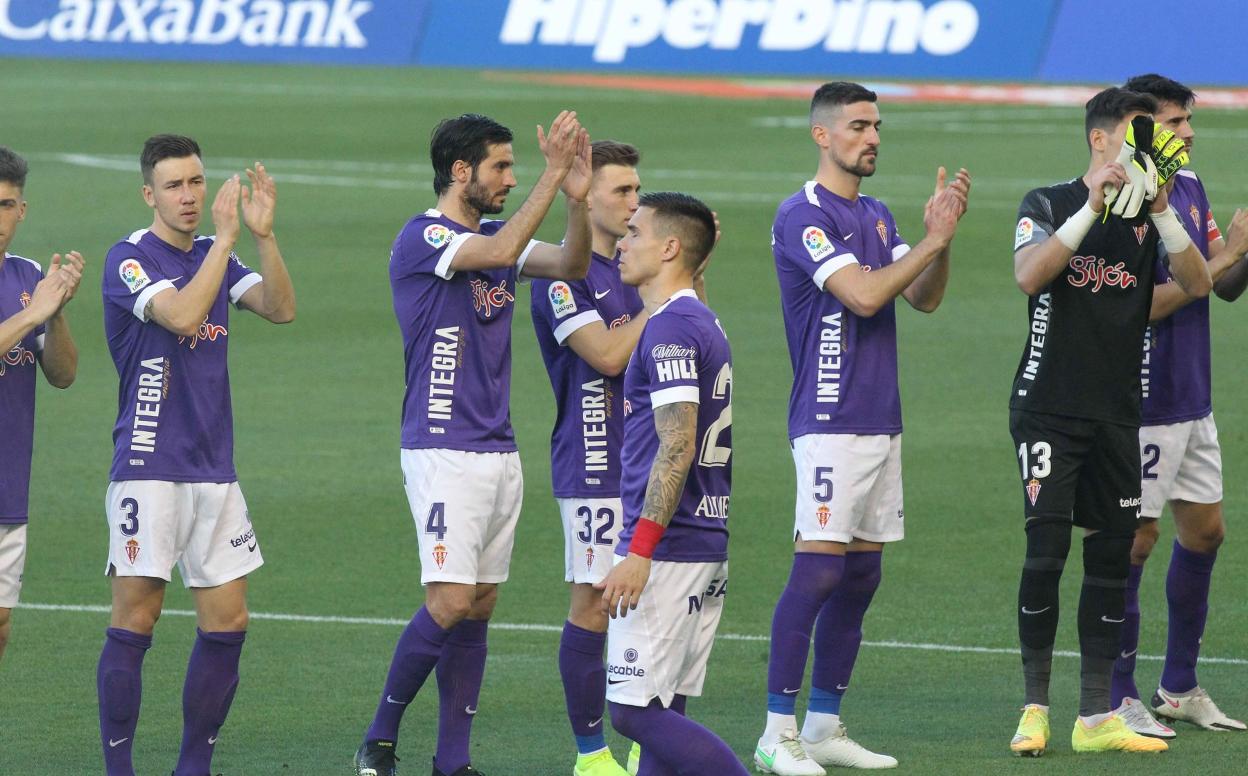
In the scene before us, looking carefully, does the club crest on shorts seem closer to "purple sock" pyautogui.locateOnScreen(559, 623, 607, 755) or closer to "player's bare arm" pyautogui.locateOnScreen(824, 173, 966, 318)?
"player's bare arm" pyautogui.locateOnScreen(824, 173, 966, 318)

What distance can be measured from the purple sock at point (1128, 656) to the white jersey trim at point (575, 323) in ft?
7.56

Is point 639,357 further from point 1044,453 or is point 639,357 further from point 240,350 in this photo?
point 240,350

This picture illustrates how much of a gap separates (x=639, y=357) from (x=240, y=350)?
1091 centimetres

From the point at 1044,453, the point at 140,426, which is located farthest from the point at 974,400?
the point at 140,426

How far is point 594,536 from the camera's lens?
7652 millimetres

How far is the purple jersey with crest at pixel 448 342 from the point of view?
24.3 feet

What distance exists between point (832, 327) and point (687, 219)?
137 centimetres

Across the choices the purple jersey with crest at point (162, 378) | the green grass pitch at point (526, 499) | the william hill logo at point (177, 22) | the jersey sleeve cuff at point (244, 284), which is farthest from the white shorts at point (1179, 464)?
the william hill logo at point (177, 22)

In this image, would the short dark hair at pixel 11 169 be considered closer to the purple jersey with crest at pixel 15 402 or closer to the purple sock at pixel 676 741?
the purple jersey with crest at pixel 15 402

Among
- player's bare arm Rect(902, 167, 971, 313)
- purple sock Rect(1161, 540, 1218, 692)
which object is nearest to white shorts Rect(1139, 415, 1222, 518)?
purple sock Rect(1161, 540, 1218, 692)

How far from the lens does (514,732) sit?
8227mm

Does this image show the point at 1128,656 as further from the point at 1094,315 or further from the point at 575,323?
the point at 575,323

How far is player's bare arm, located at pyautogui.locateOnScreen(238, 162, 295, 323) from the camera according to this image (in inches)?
291

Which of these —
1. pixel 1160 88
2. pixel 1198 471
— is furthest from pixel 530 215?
pixel 1198 471
